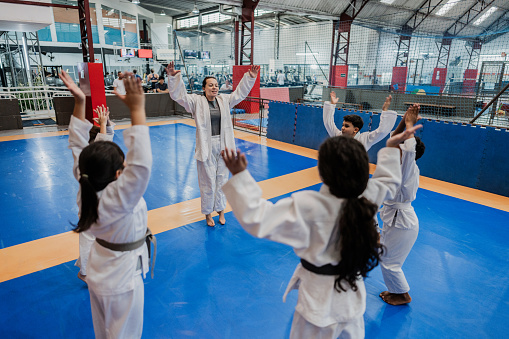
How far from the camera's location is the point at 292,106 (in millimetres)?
8438

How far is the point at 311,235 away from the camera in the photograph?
1.33 m

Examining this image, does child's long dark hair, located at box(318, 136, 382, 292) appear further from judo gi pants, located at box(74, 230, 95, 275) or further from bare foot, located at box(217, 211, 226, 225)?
bare foot, located at box(217, 211, 226, 225)

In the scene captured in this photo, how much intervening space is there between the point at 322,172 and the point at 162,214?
11.4 feet

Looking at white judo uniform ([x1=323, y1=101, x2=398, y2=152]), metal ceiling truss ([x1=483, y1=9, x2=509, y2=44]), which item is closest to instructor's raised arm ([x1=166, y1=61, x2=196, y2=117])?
white judo uniform ([x1=323, y1=101, x2=398, y2=152])

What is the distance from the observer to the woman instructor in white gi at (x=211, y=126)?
12.6ft

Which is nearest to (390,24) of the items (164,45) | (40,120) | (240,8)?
(240,8)

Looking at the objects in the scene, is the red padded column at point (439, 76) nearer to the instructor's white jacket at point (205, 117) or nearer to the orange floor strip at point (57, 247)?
the orange floor strip at point (57, 247)

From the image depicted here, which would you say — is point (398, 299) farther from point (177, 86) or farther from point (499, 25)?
point (499, 25)

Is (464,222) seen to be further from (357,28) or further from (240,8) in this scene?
(357,28)

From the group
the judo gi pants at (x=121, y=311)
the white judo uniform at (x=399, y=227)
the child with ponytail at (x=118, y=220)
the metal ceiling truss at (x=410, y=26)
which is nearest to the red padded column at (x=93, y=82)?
the child with ponytail at (x=118, y=220)

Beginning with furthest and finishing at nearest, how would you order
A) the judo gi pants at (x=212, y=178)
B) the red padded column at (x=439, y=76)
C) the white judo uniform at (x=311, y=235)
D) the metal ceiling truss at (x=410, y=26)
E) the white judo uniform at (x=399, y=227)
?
the red padded column at (x=439, y=76) < the metal ceiling truss at (x=410, y=26) < the judo gi pants at (x=212, y=178) < the white judo uniform at (x=399, y=227) < the white judo uniform at (x=311, y=235)

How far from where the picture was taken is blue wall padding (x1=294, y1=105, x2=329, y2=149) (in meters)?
7.79

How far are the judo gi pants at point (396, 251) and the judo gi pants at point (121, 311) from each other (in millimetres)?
1847

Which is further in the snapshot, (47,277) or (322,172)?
(47,277)
